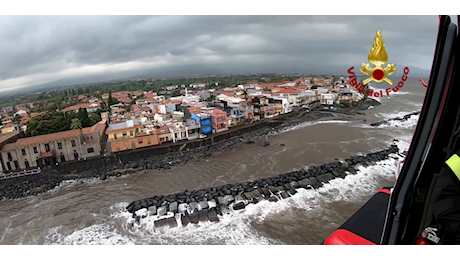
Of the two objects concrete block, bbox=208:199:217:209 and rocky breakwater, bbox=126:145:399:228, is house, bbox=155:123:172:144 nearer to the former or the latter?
rocky breakwater, bbox=126:145:399:228

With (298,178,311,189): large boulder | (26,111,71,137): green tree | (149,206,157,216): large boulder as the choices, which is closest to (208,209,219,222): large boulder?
(149,206,157,216): large boulder

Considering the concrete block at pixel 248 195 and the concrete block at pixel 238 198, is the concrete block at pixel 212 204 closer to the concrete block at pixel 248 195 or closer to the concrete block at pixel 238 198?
the concrete block at pixel 238 198

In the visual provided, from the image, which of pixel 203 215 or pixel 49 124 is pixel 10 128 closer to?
pixel 49 124

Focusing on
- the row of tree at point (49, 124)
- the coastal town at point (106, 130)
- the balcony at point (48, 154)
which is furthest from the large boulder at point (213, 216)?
the row of tree at point (49, 124)

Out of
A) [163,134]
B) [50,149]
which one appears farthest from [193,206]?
[50,149]
